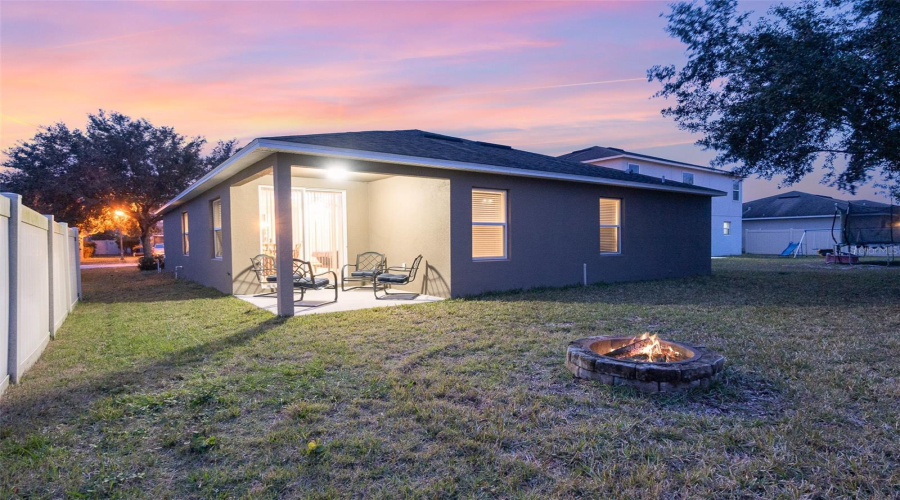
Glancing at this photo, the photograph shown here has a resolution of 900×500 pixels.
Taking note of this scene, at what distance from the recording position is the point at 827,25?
7.27 metres

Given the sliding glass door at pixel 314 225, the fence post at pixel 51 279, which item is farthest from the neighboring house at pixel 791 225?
the fence post at pixel 51 279

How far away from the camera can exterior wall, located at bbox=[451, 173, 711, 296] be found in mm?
8484

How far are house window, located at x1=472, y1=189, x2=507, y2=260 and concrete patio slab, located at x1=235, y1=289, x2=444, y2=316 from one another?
132 cm

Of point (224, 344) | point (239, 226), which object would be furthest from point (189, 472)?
point (239, 226)

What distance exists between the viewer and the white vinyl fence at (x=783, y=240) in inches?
1022

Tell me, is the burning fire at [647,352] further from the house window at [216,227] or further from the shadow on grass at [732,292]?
the house window at [216,227]

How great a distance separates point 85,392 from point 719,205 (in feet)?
91.3

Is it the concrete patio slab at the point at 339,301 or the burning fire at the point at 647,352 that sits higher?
the burning fire at the point at 647,352

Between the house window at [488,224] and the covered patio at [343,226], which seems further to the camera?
the house window at [488,224]

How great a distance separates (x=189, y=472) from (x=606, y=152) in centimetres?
2255

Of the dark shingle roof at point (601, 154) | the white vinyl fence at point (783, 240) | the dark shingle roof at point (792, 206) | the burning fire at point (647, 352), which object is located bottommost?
the burning fire at point (647, 352)

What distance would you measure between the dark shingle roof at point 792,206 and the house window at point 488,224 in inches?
1029

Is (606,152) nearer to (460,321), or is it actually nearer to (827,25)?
(827,25)

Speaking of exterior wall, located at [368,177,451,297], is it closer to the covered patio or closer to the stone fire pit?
the covered patio
